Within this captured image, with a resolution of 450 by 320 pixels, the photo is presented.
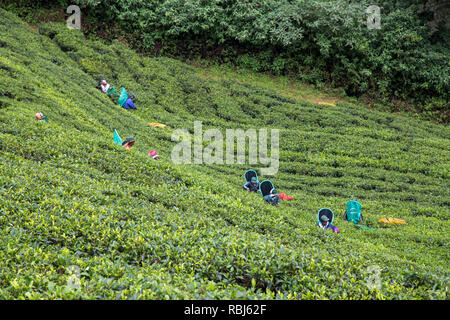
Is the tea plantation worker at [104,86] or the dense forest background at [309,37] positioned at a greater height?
the dense forest background at [309,37]

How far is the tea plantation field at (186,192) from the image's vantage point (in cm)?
428

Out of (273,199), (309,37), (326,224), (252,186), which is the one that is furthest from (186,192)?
(309,37)

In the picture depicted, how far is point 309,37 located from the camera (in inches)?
778

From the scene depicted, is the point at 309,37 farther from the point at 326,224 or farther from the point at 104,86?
the point at 326,224

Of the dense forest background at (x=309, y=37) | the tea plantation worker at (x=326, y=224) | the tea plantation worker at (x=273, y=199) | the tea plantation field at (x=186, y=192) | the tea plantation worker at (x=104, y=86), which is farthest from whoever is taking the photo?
the dense forest background at (x=309, y=37)

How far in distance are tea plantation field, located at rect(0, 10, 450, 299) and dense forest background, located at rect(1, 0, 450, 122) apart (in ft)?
7.65

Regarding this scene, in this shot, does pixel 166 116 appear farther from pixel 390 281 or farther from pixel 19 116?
pixel 390 281

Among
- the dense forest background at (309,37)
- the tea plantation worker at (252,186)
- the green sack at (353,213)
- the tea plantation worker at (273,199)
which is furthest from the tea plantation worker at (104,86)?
the green sack at (353,213)

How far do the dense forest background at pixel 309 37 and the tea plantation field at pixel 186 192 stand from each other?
2331mm

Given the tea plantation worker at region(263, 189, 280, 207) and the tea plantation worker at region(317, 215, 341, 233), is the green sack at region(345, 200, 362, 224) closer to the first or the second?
the tea plantation worker at region(317, 215, 341, 233)

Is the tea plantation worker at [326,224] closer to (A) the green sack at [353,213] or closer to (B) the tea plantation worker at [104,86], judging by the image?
(A) the green sack at [353,213]

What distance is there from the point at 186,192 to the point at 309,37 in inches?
605

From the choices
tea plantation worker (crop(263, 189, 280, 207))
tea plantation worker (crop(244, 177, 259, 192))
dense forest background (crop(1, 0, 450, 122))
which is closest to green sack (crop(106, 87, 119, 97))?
dense forest background (crop(1, 0, 450, 122))

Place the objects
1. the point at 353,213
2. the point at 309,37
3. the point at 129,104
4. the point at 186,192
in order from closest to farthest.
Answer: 1. the point at 186,192
2. the point at 353,213
3. the point at 129,104
4. the point at 309,37
